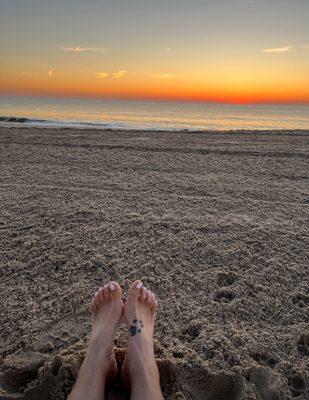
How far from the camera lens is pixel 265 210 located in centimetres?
347

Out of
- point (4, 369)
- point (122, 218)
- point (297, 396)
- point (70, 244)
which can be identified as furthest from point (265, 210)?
point (4, 369)

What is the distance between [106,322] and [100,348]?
0.20 metres

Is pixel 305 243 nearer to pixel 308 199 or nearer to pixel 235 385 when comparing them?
pixel 308 199

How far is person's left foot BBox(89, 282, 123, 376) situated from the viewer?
1694mm

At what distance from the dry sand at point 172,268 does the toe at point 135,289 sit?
0.51 feet

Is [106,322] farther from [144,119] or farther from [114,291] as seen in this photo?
[144,119]

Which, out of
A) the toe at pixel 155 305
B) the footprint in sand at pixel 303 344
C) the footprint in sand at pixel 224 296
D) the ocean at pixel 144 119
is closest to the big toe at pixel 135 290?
the toe at pixel 155 305

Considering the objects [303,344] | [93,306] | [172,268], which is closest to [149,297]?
[93,306]

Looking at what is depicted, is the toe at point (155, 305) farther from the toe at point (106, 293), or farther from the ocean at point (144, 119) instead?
the ocean at point (144, 119)

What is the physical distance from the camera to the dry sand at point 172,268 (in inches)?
65.9

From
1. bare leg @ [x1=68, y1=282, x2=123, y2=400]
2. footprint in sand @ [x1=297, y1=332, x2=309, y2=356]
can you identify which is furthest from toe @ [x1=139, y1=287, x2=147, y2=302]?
footprint in sand @ [x1=297, y1=332, x2=309, y2=356]

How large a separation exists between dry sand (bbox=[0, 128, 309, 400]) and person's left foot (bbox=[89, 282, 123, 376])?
10cm

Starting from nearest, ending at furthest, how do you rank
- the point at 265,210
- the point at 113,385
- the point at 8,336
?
1. the point at 113,385
2. the point at 8,336
3. the point at 265,210

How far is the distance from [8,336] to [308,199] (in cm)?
309
